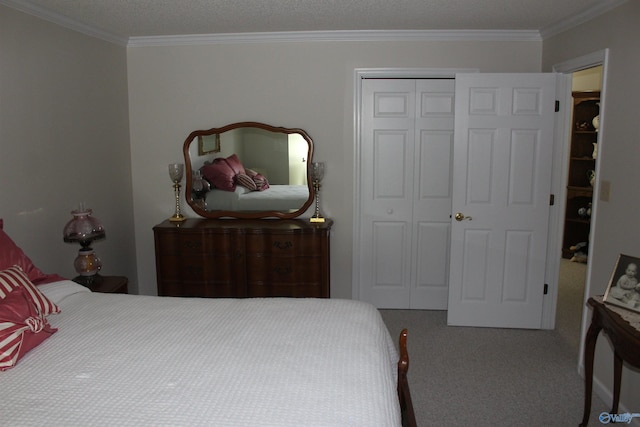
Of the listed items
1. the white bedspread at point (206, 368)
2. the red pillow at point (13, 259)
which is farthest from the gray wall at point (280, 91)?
the white bedspread at point (206, 368)

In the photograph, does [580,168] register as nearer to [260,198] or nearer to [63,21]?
[260,198]

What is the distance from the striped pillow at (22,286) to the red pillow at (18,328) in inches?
1.1

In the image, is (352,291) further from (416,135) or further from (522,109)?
(522,109)

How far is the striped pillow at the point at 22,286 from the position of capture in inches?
83.5

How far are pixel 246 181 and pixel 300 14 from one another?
1.53m

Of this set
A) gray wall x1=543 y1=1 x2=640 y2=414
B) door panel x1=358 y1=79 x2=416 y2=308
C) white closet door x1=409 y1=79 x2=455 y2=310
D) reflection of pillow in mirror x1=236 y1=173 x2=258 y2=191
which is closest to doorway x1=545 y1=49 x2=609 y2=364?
gray wall x1=543 y1=1 x2=640 y2=414

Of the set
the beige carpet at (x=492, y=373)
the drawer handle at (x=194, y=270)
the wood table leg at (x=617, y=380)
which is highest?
the drawer handle at (x=194, y=270)

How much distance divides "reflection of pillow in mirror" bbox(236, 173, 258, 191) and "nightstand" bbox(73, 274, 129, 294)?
141 centimetres

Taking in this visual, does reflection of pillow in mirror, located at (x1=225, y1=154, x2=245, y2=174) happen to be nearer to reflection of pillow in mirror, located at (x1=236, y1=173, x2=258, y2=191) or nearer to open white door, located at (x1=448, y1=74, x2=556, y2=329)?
reflection of pillow in mirror, located at (x1=236, y1=173, x2=258, y2=191)

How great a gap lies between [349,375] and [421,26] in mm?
3007

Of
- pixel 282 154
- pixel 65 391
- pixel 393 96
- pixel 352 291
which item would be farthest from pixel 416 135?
pixel 65 391

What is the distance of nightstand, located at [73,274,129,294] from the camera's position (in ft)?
10.4

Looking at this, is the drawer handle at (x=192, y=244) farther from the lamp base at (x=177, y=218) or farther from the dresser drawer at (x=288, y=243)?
the dresser drawer at (x=288, y=243)

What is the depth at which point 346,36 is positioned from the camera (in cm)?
411
